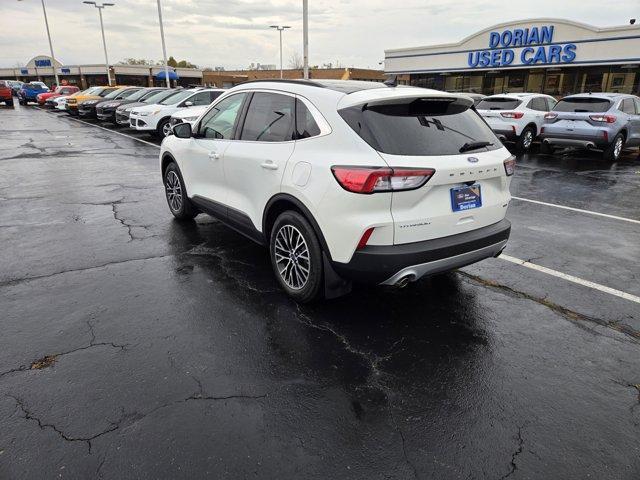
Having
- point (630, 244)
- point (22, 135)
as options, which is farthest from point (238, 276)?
point (22, 135)

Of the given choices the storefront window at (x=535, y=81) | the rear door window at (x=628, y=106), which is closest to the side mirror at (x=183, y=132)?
the rear door window at (x=628, y=106)

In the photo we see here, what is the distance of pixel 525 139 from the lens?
46.6ft

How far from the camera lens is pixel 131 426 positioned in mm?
2605

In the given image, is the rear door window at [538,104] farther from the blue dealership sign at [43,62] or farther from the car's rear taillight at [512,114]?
the blue dealership sign at [43,62]

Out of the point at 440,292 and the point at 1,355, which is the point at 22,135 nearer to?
the point at 1,355

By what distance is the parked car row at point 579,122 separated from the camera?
1185 cm

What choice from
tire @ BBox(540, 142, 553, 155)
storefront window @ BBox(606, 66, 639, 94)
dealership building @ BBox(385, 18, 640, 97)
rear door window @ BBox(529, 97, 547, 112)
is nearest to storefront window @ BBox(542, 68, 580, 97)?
dealership building @ BBox(385, 18, 640, 97)

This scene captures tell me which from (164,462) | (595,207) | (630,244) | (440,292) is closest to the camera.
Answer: (164,462)

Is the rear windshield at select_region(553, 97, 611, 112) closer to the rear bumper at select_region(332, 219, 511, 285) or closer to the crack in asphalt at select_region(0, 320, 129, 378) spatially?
the rear bumper at select_region(332, 219, 511, 285)

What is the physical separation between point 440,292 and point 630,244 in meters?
3.14

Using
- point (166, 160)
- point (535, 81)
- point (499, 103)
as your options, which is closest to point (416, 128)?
point (166, 160)

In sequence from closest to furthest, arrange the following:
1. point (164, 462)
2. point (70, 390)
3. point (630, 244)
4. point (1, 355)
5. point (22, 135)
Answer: point (164, 462) < point (70, 390) < point (1, 355) < point (630, 244) < point (22, 135)

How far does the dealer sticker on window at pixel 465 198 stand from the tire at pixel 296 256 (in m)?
1.11

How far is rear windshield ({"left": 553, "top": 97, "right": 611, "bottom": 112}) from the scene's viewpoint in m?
12.1
